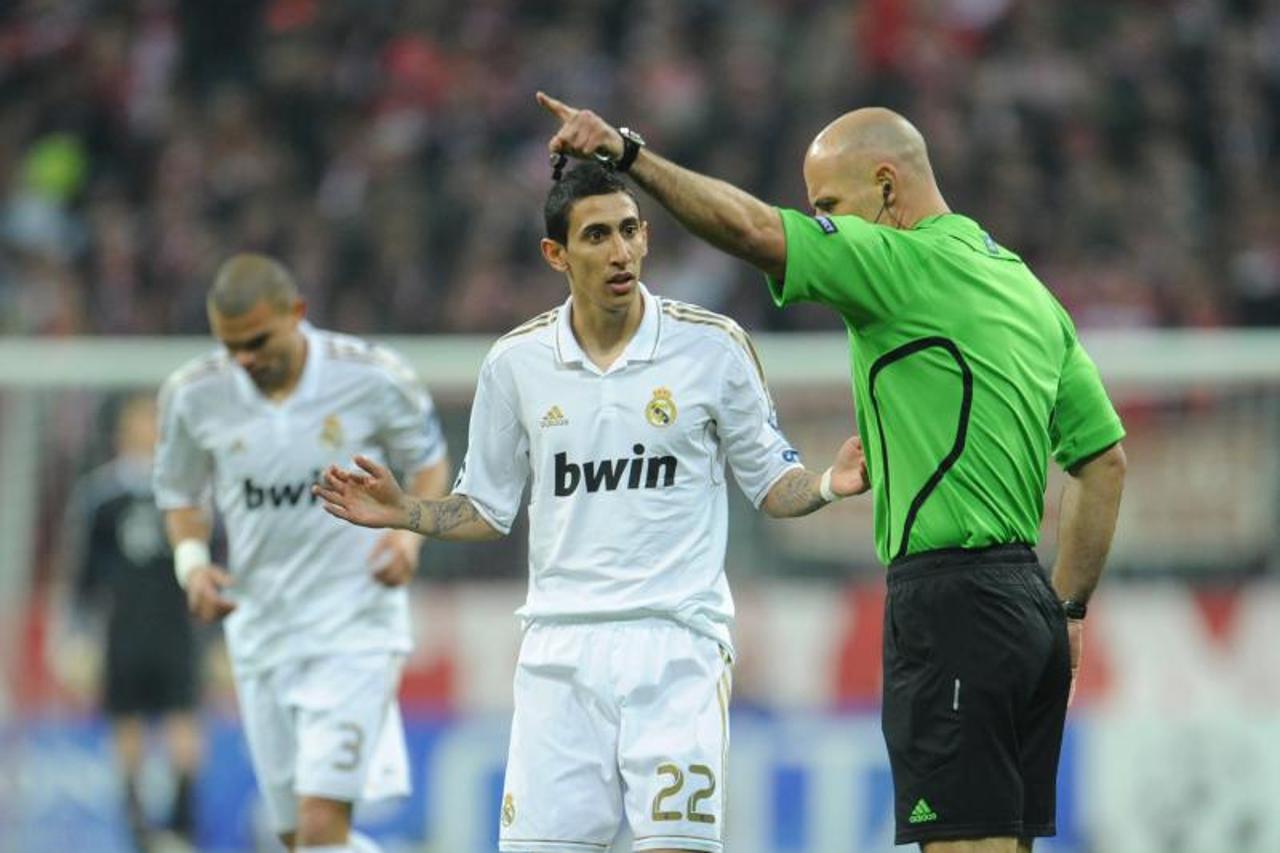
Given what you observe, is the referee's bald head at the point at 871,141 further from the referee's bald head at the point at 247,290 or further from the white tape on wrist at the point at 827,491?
the referee's bald head at the point at 247,290

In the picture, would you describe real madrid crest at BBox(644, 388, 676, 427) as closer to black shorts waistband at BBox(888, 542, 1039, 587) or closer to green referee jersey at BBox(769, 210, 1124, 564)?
green referee jersey at BBox(769, 210, 1124, 564)

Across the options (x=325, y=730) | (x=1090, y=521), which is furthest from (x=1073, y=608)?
(x=325, y=730)

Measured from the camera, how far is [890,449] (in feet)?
19.1

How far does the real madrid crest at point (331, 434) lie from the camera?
7922 millimetres

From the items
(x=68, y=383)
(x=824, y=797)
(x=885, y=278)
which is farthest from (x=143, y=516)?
(x=885, y=278)

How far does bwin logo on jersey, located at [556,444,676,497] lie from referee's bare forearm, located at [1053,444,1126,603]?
42.1 inches

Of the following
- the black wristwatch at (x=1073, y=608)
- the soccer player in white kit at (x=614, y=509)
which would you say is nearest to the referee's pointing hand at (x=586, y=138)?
the soccer player in white kit at (x=614, y=509)

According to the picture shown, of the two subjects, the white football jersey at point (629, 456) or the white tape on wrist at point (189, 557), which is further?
the white tape on wrist at point (189, 557)

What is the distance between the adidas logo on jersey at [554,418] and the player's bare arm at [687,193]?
120 centimetres

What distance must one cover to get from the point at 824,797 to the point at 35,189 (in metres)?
7.58

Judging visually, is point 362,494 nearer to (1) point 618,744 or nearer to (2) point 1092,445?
(1) point 618,744

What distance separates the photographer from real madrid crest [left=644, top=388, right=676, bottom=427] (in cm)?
628

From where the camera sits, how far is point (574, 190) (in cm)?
625

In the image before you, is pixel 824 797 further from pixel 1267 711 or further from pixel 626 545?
pixel 626 545
